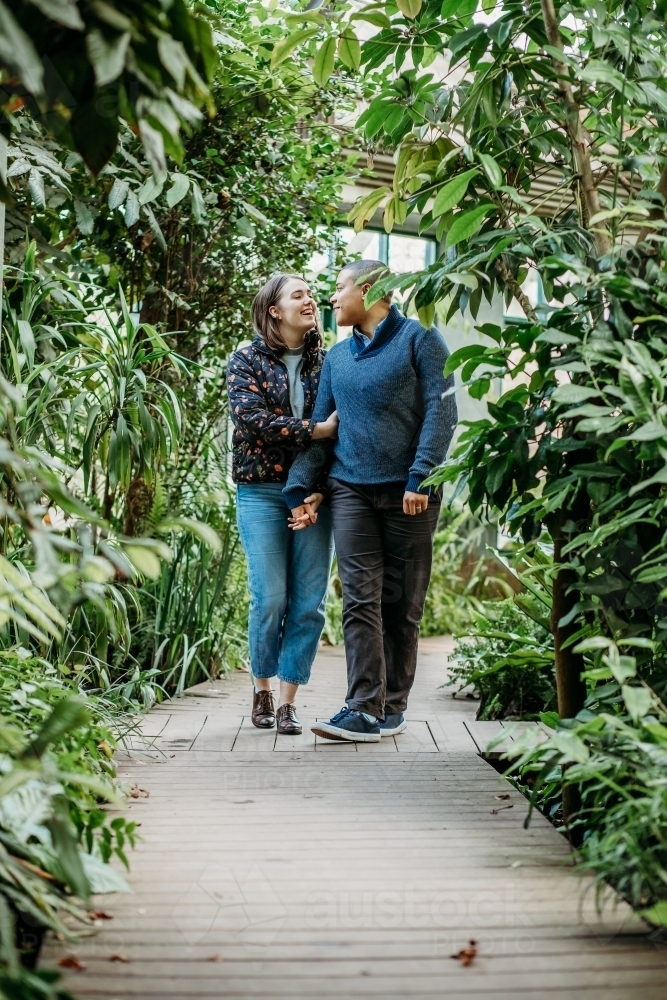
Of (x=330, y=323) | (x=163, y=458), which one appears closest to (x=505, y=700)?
(x=163, y=458)

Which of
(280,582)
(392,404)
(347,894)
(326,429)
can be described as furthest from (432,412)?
(347,894)

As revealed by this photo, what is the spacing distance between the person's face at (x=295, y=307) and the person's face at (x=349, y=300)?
0.14m

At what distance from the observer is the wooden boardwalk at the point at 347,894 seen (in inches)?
60.2

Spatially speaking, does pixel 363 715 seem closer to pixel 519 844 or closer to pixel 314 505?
pixel 314 505

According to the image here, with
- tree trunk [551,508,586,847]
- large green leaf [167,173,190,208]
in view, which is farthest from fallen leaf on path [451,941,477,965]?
large green leaf [167,173,190,208]

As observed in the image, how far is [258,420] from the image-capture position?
340 cm

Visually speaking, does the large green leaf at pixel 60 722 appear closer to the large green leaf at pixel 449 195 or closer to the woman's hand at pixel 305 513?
the large green leaf at pixel 449 195

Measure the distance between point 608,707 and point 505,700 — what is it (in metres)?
1.80

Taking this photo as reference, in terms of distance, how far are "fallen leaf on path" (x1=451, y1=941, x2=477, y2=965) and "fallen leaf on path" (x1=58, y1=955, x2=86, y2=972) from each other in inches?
23.4

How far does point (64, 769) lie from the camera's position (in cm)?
203

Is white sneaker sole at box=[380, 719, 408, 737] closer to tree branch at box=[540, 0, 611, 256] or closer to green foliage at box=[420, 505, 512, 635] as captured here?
tree branch at box=[540, 0, 611, 256]

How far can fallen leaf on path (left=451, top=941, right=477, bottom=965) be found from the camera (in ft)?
5.19

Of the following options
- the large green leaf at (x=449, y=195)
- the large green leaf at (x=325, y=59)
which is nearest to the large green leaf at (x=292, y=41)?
the large green leaf at (x=325, y=59)

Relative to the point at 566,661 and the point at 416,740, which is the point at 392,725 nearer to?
the point at 416,740
